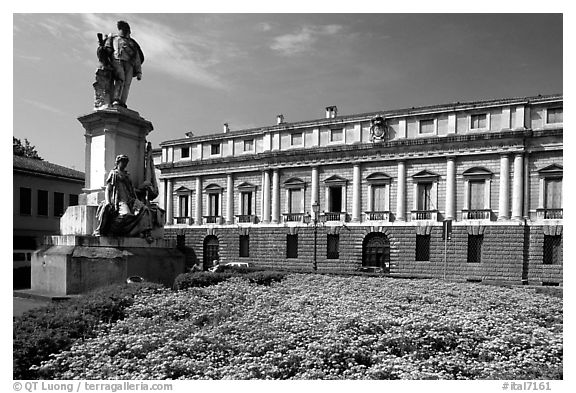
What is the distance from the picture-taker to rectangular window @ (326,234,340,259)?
131ft

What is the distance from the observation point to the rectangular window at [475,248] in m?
34.5

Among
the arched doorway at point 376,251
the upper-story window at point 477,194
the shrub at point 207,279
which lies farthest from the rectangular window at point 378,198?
the shrub at point 207,279

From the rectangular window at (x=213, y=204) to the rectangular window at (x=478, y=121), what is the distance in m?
25.1

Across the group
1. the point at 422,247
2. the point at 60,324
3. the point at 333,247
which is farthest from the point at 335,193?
the point at 60,324

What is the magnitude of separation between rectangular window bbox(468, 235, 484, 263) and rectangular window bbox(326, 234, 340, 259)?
10.8 meters

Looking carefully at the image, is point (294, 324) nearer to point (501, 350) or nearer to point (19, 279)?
point (501, 350)

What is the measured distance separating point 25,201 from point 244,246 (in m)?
22.8

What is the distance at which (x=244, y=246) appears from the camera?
4431 centimetres

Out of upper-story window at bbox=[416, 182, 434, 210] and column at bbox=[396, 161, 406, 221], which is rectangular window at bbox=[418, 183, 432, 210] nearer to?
upper-story window at bbox=[416, 182, 434, 210]

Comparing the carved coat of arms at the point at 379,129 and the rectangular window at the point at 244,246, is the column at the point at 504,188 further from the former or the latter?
the rectangular window at the point at 244,246

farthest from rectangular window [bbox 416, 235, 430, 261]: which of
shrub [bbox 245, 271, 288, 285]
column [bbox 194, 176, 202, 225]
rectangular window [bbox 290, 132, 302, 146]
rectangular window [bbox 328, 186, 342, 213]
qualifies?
column [bbox 194, 176, 202, 225]

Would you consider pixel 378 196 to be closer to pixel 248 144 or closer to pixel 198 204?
pixel 248 144
